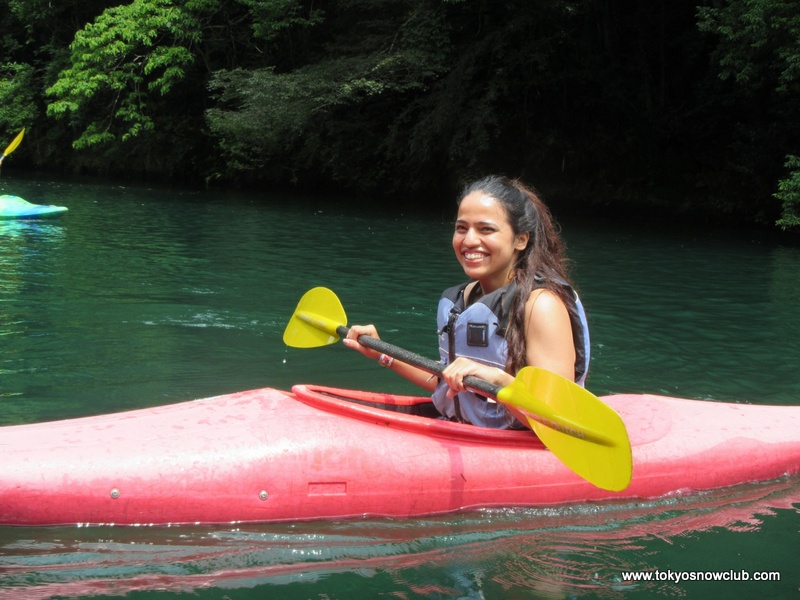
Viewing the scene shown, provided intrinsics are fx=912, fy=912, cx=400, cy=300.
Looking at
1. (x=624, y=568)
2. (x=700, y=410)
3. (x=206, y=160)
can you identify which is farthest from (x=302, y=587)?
(x=206, y=160)

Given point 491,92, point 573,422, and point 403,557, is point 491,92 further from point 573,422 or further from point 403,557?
point 403,557

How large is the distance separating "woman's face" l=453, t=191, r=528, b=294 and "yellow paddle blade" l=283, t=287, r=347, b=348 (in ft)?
3.04

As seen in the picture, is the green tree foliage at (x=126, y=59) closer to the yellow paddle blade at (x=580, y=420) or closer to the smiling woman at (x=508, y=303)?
the smiling woman at (x=508, y=303)

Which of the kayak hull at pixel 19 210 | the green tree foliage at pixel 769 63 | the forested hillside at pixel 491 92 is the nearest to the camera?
the green tree foliage at pixel 769 63

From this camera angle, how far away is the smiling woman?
2.73 m

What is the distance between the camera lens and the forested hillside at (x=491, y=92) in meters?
13.2

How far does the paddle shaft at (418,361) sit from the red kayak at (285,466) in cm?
21

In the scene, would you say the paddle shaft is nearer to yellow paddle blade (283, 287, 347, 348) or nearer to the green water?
yellow paddle blade (283, 287, 347, 348)

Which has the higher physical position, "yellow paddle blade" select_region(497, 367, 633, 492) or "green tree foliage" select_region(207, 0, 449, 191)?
"green tree foliage" select_region(207, 0, 449, 191)

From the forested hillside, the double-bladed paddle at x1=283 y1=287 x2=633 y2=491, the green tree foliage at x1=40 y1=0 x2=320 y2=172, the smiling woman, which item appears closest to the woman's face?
the smiling woman

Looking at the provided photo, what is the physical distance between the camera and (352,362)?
5027 millimetres

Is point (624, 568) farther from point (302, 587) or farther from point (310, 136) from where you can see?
point (310, 136)

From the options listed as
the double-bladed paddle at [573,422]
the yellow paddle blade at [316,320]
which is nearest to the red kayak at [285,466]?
the double-bladed paddle at [573,422]

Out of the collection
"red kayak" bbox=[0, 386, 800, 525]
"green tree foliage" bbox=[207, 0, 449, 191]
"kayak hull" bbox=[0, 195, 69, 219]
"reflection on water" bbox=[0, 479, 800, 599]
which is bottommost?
"reflection on water" bbox=[0, 479, 800, 599]
